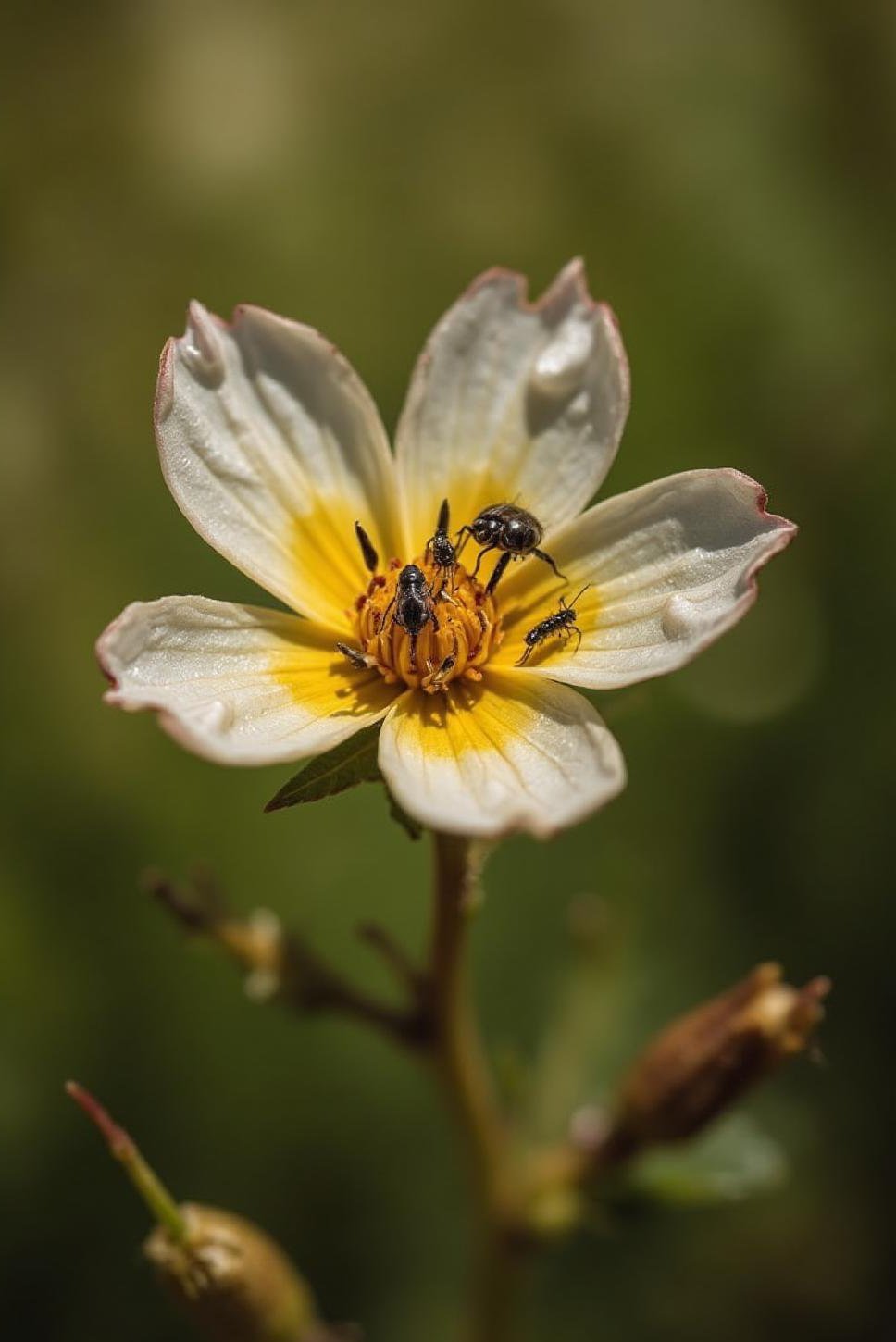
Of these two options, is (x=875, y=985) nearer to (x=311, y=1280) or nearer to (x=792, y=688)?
(x=792, y=688)

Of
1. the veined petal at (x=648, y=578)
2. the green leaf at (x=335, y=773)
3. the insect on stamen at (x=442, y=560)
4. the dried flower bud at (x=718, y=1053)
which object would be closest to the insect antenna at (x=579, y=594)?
the veined petal at (x=648, y=578)

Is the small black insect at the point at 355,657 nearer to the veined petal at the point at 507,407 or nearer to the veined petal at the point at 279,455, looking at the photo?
the veined petal at the point at 279,455

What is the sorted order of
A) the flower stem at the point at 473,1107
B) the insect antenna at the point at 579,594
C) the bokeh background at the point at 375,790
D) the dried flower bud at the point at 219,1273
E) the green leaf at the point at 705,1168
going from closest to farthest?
the dried flower bud at the point at 219,1273
the flower stem at the point at 473,1107
the insect antenna at the point at 579,594
the green leaf at the point at 705,1168
the bokeh background at the point at 375,790

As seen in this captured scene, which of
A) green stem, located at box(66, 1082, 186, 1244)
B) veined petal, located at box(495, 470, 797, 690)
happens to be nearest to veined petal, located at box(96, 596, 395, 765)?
veined petal, located at box(495, 470, 797, 690)

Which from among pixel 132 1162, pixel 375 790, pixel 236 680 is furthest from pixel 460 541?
pixel 375 790

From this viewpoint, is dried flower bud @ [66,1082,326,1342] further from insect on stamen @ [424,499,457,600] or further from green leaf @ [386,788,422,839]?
insect on stamen @ [424,499,457,600]
